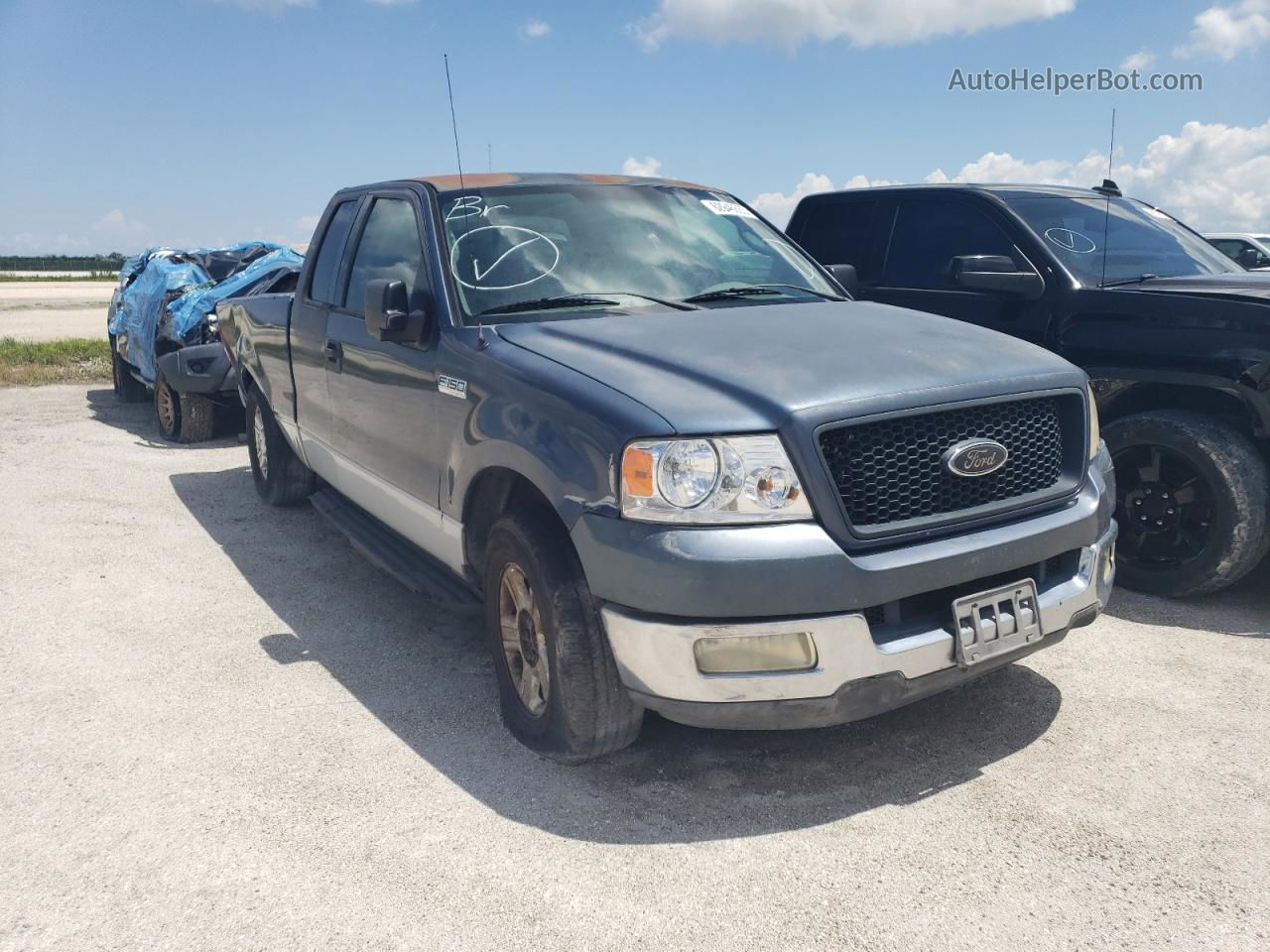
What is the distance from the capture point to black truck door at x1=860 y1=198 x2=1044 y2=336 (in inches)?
218

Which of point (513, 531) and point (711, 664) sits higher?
point (513, 531)

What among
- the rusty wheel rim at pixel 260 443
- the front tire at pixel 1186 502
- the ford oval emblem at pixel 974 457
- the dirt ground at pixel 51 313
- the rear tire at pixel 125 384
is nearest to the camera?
the ford oval emblem at pixel 974 457

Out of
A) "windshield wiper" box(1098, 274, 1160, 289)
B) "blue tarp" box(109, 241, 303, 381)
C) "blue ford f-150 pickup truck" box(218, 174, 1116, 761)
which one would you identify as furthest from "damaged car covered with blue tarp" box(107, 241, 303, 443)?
"windshield wiper" box(1098, 274, 1160, 289)

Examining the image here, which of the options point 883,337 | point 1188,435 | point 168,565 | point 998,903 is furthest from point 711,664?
point 168,565

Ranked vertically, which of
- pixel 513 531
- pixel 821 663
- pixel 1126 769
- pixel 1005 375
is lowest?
pixel 1126 769

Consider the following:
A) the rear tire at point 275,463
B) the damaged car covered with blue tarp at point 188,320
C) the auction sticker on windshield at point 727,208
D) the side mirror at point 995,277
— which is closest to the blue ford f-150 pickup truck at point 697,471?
the auction sticker on windshield at point 727,208

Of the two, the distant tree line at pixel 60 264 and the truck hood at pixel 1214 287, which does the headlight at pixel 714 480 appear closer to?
the truck hood at pixel 1214 287

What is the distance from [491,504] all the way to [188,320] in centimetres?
653

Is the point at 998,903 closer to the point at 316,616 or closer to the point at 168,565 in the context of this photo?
the point at 316,616

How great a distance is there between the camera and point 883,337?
3.49 meters

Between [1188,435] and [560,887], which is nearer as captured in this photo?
[560,887]

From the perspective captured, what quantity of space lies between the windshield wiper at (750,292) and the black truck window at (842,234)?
2134mm

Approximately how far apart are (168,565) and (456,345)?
9.20 feet

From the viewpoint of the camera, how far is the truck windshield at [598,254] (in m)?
3.94
